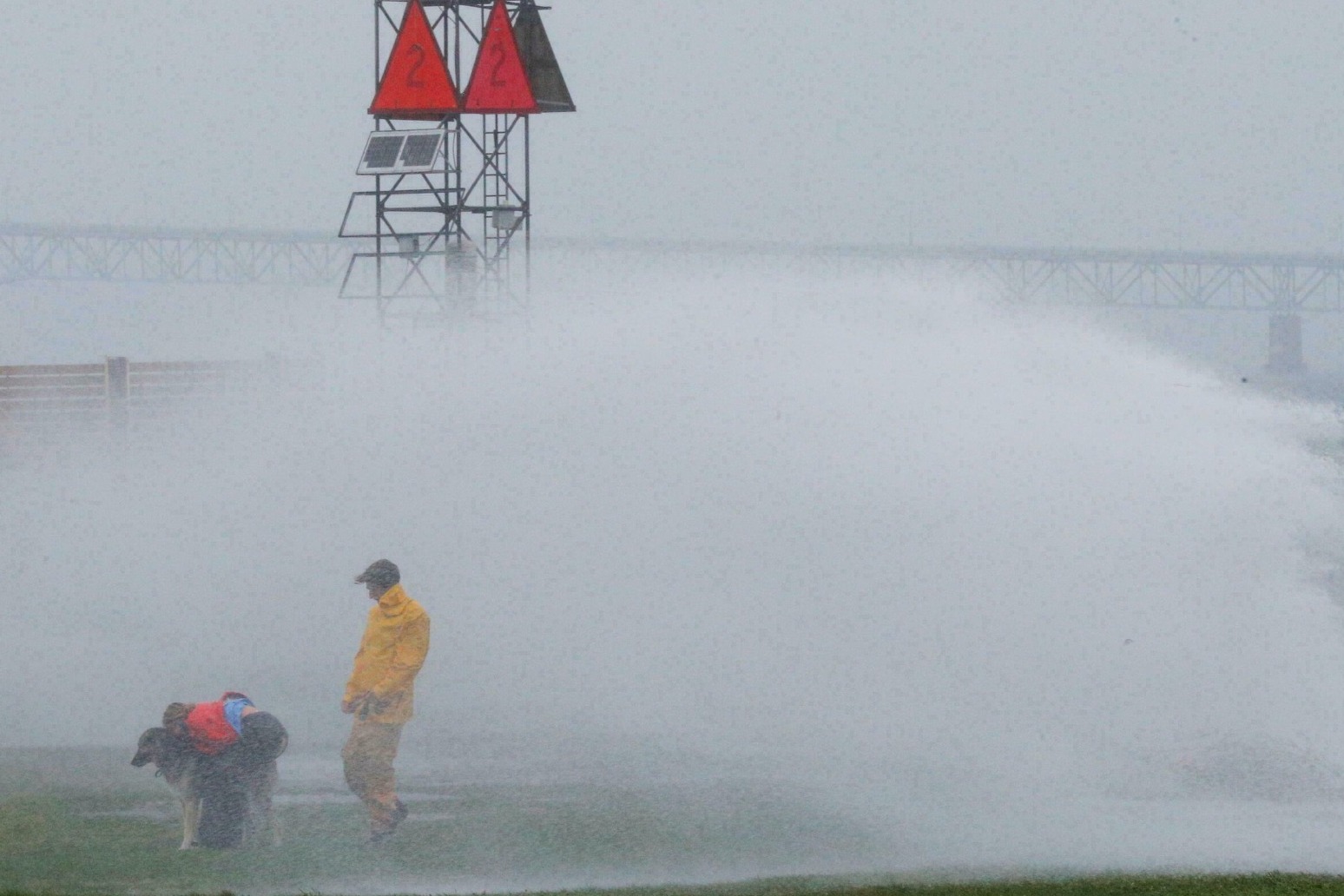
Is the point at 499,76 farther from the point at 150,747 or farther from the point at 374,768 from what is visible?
the point at 150,747

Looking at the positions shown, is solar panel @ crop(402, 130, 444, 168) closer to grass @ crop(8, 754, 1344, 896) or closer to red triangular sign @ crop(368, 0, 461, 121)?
red triangular sign @ crop(368, 0, 461, 121)

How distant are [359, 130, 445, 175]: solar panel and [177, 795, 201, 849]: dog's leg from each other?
2099cm

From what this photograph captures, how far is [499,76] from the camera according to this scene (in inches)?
1297

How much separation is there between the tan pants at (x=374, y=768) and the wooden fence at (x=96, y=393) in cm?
2434

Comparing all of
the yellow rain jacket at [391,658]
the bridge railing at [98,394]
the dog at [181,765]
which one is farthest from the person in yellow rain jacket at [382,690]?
the bridge railing at [98,394]

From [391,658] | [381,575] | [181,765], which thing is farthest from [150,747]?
[381,575]

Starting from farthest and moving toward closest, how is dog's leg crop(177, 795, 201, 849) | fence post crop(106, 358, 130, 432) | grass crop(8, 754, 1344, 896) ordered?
fence post crop(106, 358, 130, 432) < dog's leg crop(177, 795, 201, 849) < grass crop(8, 754, 1344, 896)

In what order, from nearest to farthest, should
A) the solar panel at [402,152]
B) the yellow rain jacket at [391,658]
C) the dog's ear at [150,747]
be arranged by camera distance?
1. the dog's ear at [150,747]
2. the yellow rain jacket at [391,658]
3. the solar panel at [402,152]

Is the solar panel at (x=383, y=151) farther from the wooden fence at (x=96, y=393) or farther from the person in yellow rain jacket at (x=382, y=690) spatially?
the person in yellow rain jacket at (x=382, y=690)

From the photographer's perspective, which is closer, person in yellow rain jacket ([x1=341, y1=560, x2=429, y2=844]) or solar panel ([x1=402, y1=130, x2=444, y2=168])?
person in yellow rain jacket ([x1=341, y1=560, x2=429, y2=844])

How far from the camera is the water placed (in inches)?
558

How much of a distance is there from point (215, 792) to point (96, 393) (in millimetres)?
25643

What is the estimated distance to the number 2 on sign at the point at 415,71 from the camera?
31922mm

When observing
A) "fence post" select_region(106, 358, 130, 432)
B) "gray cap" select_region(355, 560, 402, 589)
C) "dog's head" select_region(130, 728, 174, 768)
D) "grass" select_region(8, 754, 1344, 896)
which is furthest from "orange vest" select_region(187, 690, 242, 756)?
"fence post" select_region(106, 358, 130, 432)
